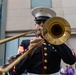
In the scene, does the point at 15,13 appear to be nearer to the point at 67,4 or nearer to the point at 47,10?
the point at 67,4

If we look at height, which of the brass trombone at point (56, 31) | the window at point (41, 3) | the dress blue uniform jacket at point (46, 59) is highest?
the window at point (41, 3)

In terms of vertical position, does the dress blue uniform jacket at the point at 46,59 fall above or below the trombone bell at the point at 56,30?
below

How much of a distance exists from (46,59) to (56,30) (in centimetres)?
25

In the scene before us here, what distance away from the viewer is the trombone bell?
2.18 meters

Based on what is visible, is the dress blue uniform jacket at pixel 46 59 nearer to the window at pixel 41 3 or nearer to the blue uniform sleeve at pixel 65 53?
the blue uniform sleeve at pixel 65 53

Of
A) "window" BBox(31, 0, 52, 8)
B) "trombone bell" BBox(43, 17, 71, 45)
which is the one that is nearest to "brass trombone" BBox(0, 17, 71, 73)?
"trombone bell" BBox(43, 17, 71, 45)

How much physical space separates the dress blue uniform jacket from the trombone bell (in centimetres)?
6

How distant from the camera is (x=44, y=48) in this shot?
7.71 ft

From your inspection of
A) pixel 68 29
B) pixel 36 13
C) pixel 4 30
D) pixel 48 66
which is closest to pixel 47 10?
pixel 36 13

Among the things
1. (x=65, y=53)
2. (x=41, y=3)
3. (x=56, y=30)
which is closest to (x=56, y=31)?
(x=56, y=30)

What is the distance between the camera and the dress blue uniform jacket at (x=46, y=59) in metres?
2.22

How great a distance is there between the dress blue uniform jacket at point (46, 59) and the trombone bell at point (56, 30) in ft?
0.21

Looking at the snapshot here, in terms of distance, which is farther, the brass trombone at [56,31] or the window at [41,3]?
the window at [41,3]

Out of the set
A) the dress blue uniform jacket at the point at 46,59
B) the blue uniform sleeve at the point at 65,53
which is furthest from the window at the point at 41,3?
the blue uniform sleeve at the point at 65,53
